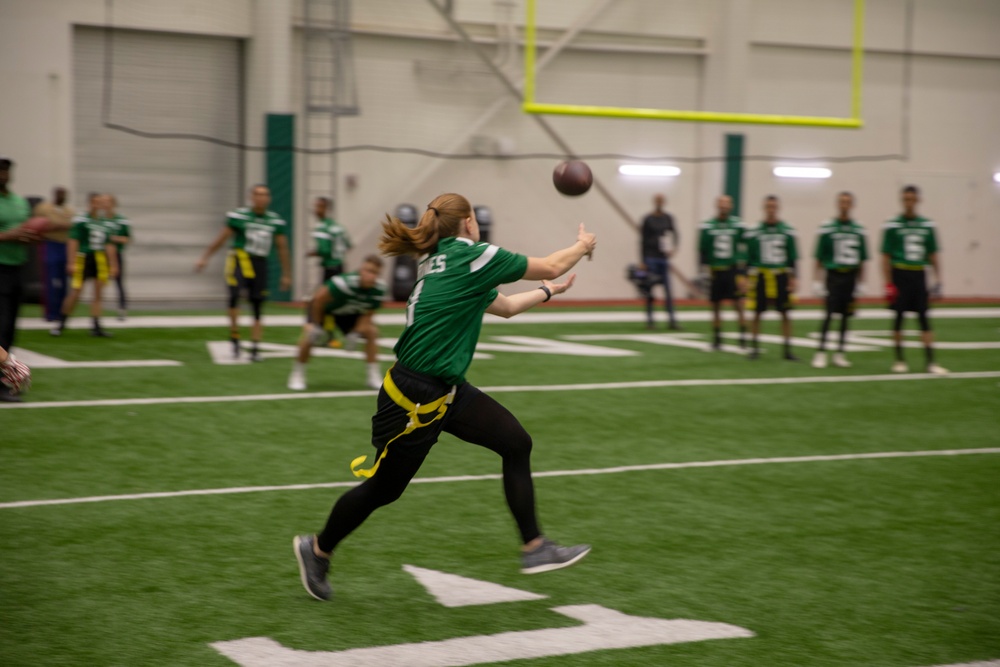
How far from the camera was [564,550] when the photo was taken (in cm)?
540

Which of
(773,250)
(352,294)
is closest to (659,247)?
(773,250)

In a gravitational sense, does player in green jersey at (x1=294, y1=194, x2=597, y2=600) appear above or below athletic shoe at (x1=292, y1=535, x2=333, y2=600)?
above

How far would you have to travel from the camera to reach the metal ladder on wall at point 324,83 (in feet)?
72.4

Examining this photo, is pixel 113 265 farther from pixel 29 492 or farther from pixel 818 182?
pixel 818 182

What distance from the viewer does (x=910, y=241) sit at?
1362 centimetres

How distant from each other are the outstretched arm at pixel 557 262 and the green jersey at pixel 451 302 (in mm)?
45

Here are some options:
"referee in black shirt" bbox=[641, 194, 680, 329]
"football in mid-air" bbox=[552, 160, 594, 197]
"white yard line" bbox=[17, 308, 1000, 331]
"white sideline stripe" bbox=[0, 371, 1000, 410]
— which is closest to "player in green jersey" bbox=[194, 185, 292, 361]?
"white sideline stripe" bbox=[0, 371, 1000, 410]

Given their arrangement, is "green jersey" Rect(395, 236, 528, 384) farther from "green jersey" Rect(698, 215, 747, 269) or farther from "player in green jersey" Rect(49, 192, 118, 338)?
"player in green jersey" Rect(49, 192, 118, 338)

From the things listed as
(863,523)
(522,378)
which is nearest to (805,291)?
(522,378)

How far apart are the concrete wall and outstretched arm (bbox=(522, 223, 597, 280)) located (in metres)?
17.4

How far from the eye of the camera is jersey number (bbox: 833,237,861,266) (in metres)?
14.3

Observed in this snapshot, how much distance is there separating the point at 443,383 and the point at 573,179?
5.42 feet

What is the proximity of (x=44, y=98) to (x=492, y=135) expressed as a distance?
27.8ft

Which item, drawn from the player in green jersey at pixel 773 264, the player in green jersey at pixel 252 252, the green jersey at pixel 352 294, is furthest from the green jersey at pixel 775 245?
the player in green jersey at pixel 252 252
